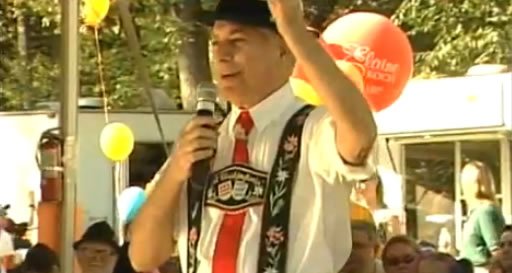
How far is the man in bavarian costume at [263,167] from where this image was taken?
6.81 ft

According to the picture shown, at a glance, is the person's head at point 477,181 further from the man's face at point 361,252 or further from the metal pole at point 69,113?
the metal pole at point 69,113

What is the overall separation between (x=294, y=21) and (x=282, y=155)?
26 centimetres

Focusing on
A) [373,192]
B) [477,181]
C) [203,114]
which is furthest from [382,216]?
[203,114]

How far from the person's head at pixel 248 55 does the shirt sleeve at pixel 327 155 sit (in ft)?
0.39

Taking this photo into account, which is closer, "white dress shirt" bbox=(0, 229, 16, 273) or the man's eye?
the man's eye

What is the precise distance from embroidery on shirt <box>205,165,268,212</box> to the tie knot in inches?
2.7

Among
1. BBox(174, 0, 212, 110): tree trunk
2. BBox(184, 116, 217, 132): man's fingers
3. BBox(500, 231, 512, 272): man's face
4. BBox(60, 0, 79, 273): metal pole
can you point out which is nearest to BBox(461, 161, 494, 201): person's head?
BBox(500, 231, 512, 272): man's face

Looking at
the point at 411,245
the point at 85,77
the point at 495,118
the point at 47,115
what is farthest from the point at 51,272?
the point at 495,118

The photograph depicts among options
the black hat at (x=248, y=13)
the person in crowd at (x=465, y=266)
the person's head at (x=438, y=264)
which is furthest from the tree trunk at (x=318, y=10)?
the black hat at (x=248, y=13)

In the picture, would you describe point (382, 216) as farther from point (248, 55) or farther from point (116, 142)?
point (248, 55)

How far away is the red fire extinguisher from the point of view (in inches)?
170

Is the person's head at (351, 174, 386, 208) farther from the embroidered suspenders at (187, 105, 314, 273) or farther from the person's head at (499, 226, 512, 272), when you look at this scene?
the embroidered suspenders at (187, 105, 314, 273)

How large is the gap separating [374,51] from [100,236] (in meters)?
1.30

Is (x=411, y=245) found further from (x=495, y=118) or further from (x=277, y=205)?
(x=277, y=205)
